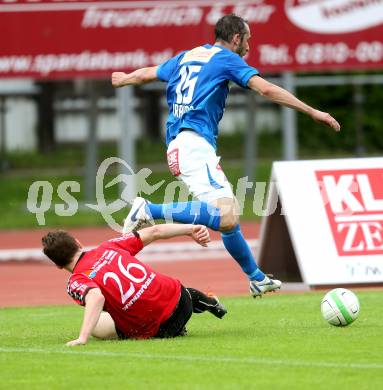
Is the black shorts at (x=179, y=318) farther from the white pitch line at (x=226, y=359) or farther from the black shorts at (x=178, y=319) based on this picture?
the white pitch line at (x=226, y=359)

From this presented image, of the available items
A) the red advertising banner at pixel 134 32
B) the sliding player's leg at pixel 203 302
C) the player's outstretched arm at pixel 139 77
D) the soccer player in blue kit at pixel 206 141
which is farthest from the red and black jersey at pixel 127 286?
the red advertising banner at pixel 134 32

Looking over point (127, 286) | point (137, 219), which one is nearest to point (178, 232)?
point (127, 286)

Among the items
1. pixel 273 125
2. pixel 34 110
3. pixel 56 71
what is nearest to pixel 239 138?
pixel 273 125

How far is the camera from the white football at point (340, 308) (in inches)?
391

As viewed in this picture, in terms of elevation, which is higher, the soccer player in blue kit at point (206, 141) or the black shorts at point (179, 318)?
the soccer player in blue kit at point (206, 141)

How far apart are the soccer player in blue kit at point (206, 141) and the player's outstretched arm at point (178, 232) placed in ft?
3.54

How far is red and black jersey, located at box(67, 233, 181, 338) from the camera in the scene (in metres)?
9.05

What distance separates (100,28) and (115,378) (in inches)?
608

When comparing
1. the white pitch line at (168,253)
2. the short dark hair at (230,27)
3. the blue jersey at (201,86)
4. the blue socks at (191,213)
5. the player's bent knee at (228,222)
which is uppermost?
the short dark hair at (230,27)

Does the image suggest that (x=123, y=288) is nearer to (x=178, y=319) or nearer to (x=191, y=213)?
(x=178, y=319)

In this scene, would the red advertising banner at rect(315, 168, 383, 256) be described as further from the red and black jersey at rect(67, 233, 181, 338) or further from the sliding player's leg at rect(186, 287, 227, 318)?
the red and black jersey at rect(67, 233, 181, 338)

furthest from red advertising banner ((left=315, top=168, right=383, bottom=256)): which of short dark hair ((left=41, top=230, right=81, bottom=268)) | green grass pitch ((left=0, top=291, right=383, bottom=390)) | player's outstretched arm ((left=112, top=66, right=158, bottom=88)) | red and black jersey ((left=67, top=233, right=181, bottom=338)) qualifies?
short dark hair ((left=41, top=230, right=81, bottom=268))

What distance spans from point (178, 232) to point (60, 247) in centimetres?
86

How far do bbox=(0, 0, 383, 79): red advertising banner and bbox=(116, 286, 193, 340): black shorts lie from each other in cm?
1335
